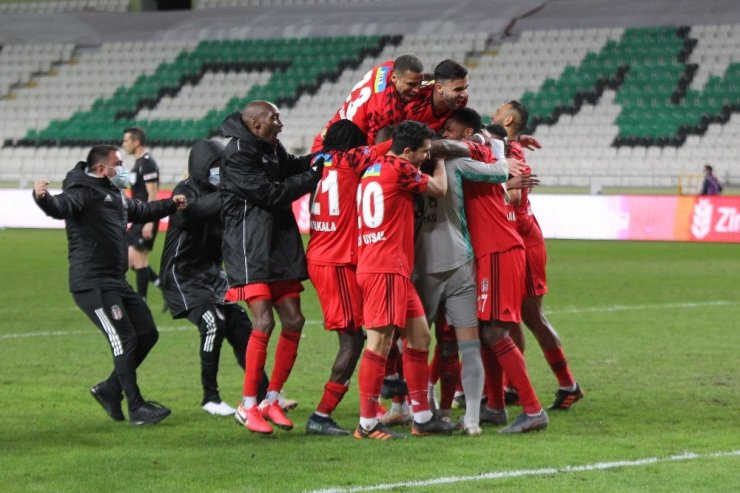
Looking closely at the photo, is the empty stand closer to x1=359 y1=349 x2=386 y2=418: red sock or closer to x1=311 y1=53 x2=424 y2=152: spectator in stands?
x1=311 y1=53 x2=424 y2=152: spectator in stands

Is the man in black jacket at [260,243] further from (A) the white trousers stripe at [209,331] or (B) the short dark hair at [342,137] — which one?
(A) the white trousers stripe at [209,331]

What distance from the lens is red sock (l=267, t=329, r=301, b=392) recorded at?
25.9ft

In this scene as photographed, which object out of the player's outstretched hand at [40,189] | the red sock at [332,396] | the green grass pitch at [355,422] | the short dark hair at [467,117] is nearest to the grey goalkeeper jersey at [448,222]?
the short dark hair at [467,117]

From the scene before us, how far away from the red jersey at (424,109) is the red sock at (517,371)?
1462mm

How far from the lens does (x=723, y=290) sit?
16531 mm

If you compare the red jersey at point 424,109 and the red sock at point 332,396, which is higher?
the red jersey at point 424,109

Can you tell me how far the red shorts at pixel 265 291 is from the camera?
7738 millimetres

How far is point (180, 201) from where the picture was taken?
8.43m

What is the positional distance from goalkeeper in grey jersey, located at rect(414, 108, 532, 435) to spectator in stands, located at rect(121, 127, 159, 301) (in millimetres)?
6862

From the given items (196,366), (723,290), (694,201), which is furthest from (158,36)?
(196,366)

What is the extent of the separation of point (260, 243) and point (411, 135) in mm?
1138

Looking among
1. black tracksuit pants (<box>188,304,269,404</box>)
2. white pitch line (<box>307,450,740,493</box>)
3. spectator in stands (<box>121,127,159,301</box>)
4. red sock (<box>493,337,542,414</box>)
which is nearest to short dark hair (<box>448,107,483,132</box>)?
red sock (<box>493,337,542,414</box>)

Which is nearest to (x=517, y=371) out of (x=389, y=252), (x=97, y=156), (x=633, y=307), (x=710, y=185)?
(x=389, y=252)

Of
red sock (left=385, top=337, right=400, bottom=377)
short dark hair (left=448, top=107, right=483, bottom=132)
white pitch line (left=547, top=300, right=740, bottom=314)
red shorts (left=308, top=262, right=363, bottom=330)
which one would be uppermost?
short dark hair (left=448, top=107, right=483, bottom=132)
